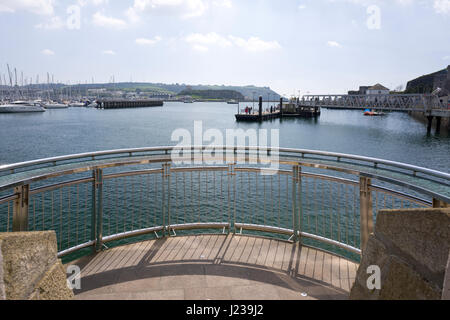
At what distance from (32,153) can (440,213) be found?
113ft

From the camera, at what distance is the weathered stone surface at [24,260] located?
1869mm

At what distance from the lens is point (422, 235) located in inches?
89.0

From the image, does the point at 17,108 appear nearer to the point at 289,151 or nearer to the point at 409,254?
the point at 289,151

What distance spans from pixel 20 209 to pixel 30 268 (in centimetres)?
206

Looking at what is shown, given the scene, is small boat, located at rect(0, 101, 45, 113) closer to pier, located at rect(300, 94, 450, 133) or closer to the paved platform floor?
pier, located at rect(300, 94, 450, 133)

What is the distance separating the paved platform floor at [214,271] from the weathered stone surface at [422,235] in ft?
4.83

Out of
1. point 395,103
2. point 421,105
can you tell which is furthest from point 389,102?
point 421,105

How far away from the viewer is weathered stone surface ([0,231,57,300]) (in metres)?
1.87

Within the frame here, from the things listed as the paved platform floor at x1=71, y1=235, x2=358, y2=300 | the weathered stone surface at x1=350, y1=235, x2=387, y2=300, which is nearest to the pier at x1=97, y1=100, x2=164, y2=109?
the paved platform floor at x1=71, y1=235, x2=358, y2=300

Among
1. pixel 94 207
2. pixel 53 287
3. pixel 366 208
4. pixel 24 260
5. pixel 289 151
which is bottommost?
pixel 94 207

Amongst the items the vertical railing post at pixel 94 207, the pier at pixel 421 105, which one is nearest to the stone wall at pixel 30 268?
the vertical railing post at pixel 94 207

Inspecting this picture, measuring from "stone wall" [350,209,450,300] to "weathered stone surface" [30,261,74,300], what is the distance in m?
2.16

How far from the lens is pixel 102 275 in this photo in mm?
4059
